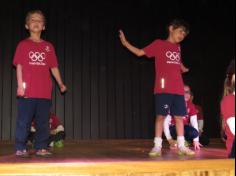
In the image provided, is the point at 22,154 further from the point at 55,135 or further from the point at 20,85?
the point at 55,135

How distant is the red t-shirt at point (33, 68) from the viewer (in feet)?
9.23

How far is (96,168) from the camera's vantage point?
86.3 inches

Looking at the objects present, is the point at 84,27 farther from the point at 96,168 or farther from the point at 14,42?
the point at 96,168

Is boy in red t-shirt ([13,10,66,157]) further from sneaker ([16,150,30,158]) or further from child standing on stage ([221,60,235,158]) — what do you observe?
child standing on stage ([221,60,235,158])

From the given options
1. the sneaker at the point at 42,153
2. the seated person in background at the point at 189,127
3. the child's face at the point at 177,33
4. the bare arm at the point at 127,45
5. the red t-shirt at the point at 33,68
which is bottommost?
the sneaker at the point at 42,153

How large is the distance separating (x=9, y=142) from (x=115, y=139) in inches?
45.6

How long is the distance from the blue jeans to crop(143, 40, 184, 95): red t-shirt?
0.86 metres

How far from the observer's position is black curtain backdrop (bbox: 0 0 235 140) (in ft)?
14.3

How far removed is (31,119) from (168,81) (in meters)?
1.04

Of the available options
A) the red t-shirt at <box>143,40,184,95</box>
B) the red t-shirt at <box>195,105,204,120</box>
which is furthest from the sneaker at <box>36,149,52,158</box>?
the red t-shirt at <box>195,105,204,120</box>

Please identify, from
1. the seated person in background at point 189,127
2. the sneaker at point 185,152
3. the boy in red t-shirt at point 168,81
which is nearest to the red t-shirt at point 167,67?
the boy in red t-shirt at point 168,81

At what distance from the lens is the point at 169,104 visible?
9.79ft

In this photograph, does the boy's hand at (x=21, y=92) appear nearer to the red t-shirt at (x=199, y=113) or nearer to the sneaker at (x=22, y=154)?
the sneaker at (x=22, y=154)

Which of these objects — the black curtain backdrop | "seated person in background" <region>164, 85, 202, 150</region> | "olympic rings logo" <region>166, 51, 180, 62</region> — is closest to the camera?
"olympic rings logo" <region>166, 51, 180, 62</region>
